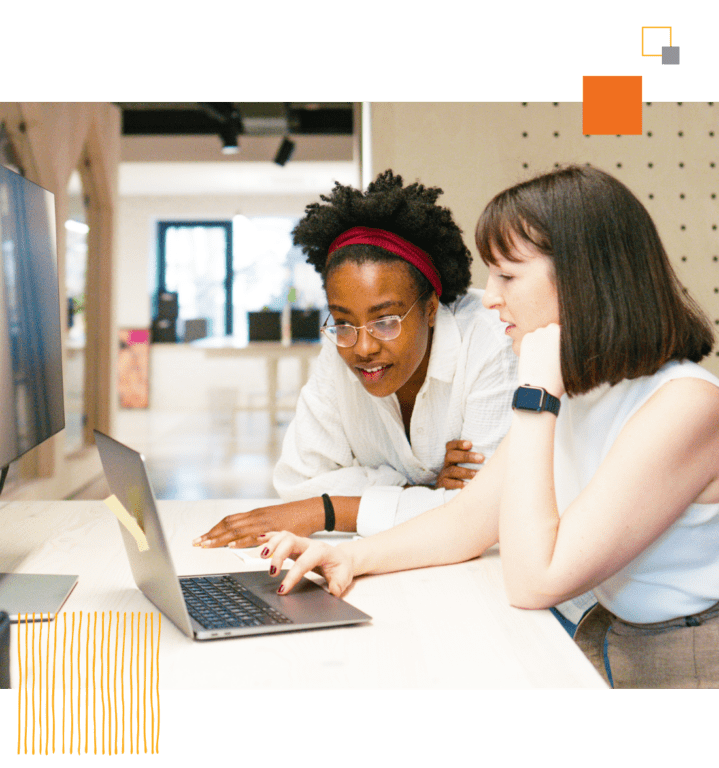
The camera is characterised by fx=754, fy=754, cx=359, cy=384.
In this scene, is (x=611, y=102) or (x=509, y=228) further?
(x=611, y=102)

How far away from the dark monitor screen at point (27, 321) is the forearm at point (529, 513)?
0.68 meters

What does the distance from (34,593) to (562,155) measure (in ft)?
6.28

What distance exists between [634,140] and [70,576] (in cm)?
199

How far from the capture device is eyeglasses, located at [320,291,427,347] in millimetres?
1511

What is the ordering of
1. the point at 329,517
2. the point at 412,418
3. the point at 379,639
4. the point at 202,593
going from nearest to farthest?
1. the point at 379,639
2. the point at 202,593
3. the point at 329,517
4. the point at 412,418

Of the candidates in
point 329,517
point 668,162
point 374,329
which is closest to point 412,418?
point 374,329

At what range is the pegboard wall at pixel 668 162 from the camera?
2.25m

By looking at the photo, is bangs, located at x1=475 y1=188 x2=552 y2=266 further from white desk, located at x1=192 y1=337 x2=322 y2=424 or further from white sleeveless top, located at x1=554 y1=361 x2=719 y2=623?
white desk, located at x1=192 y1=337 x2=322 y2=424

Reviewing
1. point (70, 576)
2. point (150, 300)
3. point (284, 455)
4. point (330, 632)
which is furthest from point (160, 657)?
point (150, 300)

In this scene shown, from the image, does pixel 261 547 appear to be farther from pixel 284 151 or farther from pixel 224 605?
pixel 284 151

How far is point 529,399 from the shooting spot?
3.37 ft

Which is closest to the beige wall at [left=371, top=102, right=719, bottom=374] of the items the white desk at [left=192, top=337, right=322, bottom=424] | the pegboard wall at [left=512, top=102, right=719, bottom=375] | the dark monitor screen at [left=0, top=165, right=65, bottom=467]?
the pegboard wall at [left=512, top=102, right=719, bottom=375]

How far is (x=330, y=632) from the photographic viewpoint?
0.90m

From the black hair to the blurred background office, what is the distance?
601mm
